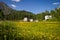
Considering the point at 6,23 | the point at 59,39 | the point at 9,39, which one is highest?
the point at 6,23

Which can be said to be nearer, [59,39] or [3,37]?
[3,37]

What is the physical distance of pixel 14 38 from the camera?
4.83m

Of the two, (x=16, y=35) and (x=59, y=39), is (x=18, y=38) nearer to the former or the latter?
(x=16, y=35)

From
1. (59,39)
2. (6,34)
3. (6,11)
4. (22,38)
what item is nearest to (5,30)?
(6,34)

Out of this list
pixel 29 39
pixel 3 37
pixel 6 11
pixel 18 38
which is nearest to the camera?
pixel 3 37

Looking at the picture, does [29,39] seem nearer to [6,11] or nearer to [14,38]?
[14,38]

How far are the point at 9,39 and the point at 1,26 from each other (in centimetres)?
62

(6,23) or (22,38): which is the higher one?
(6,23)

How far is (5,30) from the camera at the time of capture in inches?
193

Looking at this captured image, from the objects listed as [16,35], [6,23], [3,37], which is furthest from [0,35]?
[6,23]

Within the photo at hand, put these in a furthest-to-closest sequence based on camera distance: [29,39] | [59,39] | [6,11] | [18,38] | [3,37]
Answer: [6,11] → [59,39] → [29,39] → [18,38] → [3,37]

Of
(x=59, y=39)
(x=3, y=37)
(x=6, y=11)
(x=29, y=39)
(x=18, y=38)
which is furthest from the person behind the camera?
(x=6, y=11)

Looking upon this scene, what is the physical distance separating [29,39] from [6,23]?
0.82 m

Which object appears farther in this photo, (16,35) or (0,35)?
(16,35)
